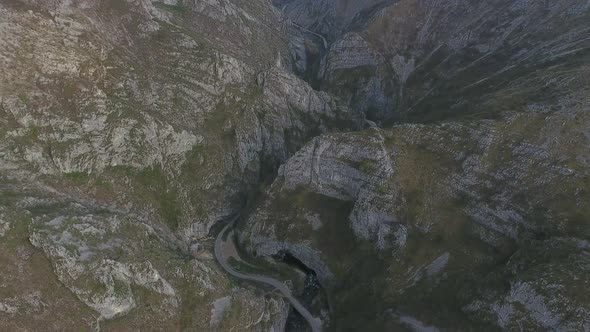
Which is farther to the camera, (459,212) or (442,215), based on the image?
(442,215)

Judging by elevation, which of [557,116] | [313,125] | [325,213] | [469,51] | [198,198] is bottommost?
[198,198]

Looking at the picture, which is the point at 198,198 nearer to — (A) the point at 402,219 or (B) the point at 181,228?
(B) the point at 181,228

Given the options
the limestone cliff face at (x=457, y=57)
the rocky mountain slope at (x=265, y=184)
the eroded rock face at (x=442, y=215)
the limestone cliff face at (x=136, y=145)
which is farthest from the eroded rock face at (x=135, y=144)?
the limestone cliff face at (x=457, y=57)

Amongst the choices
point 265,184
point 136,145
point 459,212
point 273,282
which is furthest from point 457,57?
point 136,145

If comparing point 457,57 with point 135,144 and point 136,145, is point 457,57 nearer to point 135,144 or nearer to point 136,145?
point 136,145

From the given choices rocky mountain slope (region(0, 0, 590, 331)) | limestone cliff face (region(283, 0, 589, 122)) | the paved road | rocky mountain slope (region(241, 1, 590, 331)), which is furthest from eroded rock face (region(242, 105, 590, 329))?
limestone cliff face (region(283, 0, 589, 122))

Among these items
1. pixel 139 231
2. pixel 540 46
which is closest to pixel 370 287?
pixel 139 231

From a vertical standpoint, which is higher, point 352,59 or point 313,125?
point 352,59
